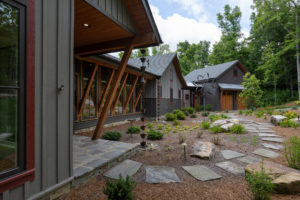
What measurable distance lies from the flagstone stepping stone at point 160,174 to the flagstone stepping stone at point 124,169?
0.25m

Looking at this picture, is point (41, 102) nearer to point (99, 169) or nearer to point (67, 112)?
point (67, 112)

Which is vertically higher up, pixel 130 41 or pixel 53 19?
pixel 130 41

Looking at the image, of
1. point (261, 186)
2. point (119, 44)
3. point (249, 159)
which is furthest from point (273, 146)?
point (119, 44)

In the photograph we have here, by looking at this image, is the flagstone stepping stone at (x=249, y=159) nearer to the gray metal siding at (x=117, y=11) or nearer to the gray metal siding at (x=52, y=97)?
the gray metal siding at (x=52, y=97)

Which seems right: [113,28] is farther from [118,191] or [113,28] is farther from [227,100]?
[227,100]

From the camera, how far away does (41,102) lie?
1.95 meters

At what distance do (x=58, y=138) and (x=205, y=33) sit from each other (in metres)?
39.4

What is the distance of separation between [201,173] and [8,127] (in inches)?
121

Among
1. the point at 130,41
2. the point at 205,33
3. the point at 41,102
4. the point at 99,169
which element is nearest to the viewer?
the point at 41,102

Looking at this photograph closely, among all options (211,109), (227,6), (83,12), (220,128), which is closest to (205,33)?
(227,6)

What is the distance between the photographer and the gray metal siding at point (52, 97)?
1.91m

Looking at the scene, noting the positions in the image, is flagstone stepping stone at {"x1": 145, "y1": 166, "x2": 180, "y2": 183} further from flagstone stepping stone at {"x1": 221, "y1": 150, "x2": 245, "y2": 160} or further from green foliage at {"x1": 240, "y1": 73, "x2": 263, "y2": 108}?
green foliage at {"x1": 240, "y1": 73, "x2": 263, "y2": 108}

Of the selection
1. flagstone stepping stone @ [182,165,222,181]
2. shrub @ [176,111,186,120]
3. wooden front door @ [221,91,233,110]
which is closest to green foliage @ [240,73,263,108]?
wooden front door @ [221,91,233,110]

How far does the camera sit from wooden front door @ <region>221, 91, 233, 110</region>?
18.1 metres
